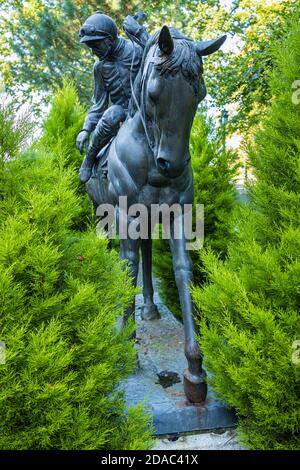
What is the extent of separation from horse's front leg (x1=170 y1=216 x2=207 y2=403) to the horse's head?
566mm

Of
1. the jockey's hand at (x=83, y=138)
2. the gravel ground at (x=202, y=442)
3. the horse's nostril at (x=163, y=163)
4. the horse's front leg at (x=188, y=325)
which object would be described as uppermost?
the jockey's hand at (x=83, y=138)

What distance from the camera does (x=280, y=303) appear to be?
5.99ft

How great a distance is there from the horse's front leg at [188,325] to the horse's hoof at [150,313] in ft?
4.82

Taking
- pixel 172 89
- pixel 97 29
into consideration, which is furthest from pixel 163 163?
pixel 97 29

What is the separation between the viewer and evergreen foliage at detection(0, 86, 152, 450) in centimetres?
152

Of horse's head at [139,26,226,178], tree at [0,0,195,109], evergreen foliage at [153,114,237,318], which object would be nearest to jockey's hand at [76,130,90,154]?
evergreen foliage at [153,114,237,318]

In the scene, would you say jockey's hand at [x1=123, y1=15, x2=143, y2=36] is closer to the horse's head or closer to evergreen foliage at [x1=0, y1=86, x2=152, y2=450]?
the horse's head

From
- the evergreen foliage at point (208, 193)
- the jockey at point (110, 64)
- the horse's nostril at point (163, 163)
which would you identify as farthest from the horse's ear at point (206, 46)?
the evergreen foliage at point (208, 193)

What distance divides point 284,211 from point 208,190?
9.02 feet

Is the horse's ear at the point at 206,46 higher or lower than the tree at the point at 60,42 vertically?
lower

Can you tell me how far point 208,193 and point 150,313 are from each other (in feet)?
4.76

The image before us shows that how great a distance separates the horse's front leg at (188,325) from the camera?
248 cm

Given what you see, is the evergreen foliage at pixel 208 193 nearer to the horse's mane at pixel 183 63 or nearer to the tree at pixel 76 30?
the horse's mane at pixel 183 63

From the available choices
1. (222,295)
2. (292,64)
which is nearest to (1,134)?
(222,295)
